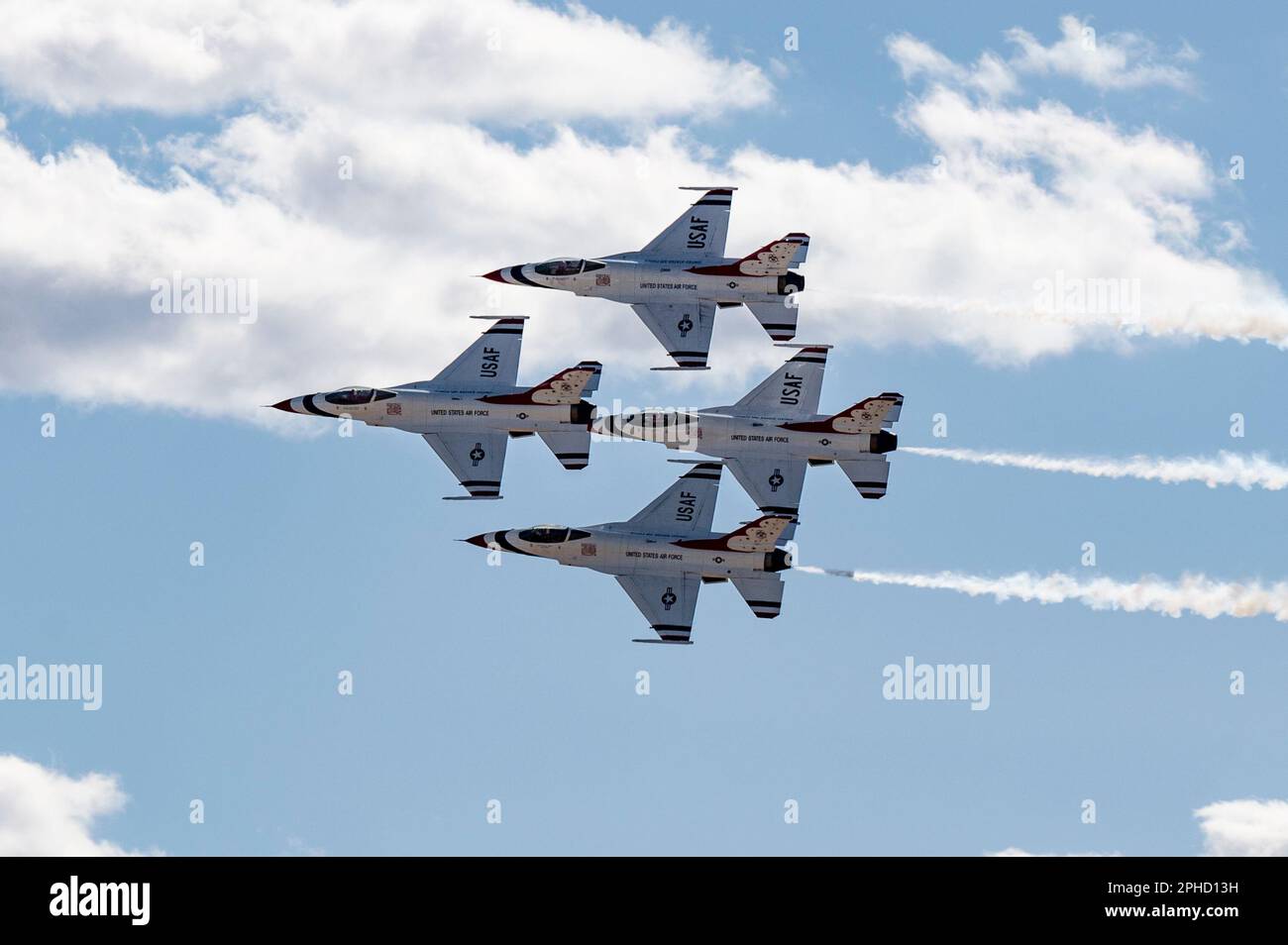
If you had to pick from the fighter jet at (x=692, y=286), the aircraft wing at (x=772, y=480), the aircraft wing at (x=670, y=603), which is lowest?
the aircraft wing at (x=670, y=603)

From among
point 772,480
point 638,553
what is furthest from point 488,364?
point 772,480

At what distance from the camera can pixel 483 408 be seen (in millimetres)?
108688

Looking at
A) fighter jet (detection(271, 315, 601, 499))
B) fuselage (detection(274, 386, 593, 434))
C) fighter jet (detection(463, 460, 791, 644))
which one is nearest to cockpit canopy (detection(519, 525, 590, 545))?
fighter jet (detection(463, 460, 791, 644))

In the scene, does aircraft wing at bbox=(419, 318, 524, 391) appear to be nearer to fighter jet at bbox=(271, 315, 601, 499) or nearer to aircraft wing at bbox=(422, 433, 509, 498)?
fighter jet at bbox=(271, 315, 601, 499)

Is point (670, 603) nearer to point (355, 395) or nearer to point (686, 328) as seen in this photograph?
point (686, 328)

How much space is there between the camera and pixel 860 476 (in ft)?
357

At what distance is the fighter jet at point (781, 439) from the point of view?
108375 millimetres

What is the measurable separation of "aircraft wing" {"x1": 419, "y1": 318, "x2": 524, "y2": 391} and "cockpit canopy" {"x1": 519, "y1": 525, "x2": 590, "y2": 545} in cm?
625

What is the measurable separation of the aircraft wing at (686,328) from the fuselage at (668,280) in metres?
0.38

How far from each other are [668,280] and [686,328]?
2193 mm

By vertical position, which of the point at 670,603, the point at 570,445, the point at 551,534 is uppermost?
the point at 570,445

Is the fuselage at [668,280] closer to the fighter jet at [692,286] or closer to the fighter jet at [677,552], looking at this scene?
the fighter jet at [692,286]

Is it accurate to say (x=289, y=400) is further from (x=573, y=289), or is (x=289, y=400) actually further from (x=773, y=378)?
(x=773, y=378)

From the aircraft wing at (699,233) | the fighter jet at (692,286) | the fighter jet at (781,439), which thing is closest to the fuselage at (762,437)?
the fighter jet at (781,439)
